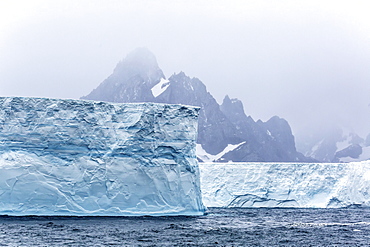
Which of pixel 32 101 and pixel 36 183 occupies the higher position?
pixel 32 101

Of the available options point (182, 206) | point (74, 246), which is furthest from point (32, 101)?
point (74, 246)

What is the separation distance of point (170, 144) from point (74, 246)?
703cm

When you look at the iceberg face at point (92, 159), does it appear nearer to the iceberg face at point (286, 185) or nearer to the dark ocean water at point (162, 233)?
the dark ocean water at point (162, 233)

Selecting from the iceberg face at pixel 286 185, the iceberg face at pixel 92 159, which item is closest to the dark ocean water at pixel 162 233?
the iceberg face at pixel 92 159

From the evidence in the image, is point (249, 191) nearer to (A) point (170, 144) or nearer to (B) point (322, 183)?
(B) point (322, 183)

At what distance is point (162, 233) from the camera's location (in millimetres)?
12680

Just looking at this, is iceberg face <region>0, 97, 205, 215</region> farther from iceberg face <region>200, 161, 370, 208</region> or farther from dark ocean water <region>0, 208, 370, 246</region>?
iceberg face <region>200, 161, 370, 208</region>

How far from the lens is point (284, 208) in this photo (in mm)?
28062

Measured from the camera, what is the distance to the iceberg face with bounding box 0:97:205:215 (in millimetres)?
15445

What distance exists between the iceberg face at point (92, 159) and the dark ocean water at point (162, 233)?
1.72 feet

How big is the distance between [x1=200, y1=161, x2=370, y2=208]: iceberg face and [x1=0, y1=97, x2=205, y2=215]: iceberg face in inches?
417

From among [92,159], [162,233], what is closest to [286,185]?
[92,159]

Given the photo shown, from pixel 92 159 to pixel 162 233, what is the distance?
429 centimetres

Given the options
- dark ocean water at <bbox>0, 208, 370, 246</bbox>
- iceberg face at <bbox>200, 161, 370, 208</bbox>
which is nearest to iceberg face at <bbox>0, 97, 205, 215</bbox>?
dark ocean water at <bbox>0, 208, 370, 246</bbox>
